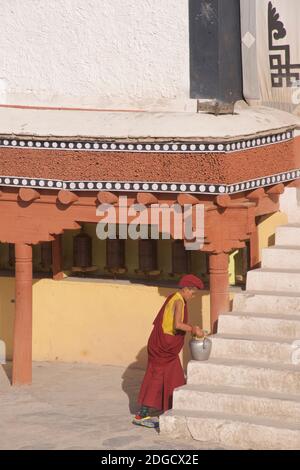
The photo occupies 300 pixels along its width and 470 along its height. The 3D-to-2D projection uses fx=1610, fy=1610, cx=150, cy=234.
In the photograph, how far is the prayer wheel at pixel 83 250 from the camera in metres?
18.3

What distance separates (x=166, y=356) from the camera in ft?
50.3

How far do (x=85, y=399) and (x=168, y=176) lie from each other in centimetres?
255

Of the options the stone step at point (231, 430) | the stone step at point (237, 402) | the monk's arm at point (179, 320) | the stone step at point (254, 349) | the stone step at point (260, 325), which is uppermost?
the monk's arm at point (179, 320)

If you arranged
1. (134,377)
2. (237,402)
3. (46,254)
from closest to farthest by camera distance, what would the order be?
(237,402)
(134,377)
(46,254)

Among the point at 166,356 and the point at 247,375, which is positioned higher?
the point at 166,356

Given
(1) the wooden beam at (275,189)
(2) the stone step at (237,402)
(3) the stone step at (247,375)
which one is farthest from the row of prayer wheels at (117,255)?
(2) the stone step at (237,402)

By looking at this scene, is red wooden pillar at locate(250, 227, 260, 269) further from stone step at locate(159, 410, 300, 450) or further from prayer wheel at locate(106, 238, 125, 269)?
stone step at locate(159, 410, 300, 450)

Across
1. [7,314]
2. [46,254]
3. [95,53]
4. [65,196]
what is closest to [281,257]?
[65,196]

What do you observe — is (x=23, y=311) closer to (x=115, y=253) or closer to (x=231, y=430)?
(x=115, y=253)

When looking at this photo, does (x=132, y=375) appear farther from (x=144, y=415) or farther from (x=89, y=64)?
(x=89, y=64)

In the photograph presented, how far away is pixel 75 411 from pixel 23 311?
143 centimetres

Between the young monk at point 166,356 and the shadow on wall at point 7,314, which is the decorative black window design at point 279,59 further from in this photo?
the shadow on wall at point 7,314

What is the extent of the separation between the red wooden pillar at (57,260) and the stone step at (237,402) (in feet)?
12.3
